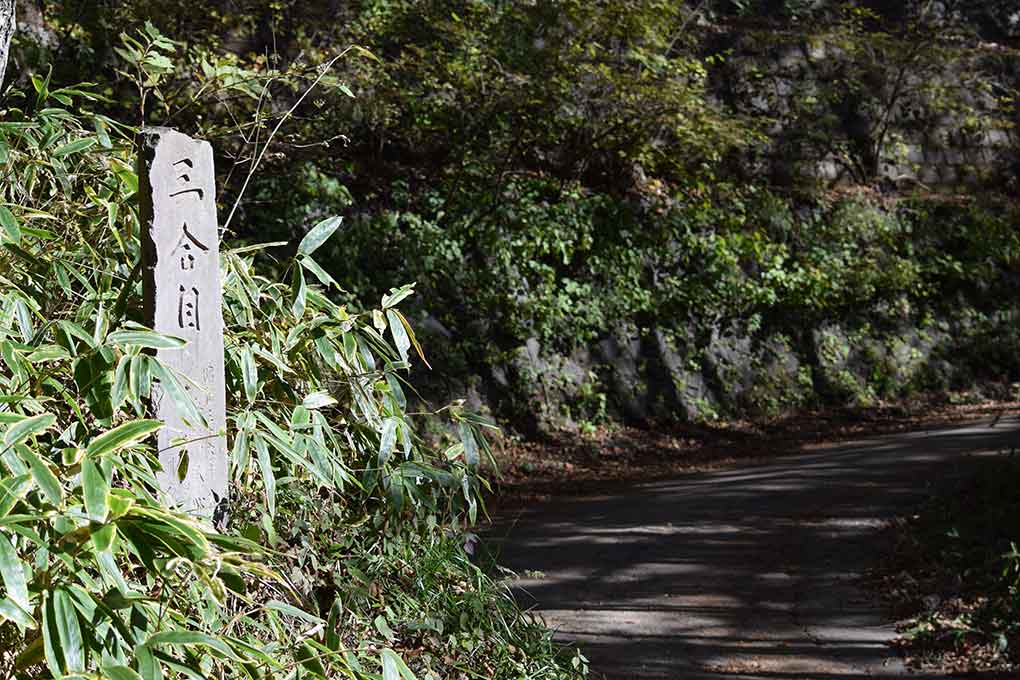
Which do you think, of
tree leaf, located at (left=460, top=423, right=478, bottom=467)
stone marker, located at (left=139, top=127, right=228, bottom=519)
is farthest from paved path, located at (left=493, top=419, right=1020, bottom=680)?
stone marker, located at (left=139, top=127, right=228, bottom=519)

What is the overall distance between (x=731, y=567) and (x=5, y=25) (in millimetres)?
5229

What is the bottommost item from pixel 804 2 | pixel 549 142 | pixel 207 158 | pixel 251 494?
pixel 251 494

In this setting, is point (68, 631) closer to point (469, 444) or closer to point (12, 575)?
point (12, 575)

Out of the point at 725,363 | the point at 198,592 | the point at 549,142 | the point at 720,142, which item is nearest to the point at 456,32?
the point at 549,142

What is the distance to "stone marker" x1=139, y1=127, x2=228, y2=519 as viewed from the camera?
2.39 meters

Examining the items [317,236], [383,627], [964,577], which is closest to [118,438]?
[317,236]

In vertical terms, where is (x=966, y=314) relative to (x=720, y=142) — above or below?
below

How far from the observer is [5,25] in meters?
2.38

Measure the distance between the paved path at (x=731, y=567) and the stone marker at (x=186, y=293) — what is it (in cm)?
222

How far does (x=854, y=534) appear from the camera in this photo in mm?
6879

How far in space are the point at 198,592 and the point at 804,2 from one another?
18229 millimetres

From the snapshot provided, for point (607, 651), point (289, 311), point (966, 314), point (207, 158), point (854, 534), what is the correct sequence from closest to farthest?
point (207, 158), point (289, 311), point (607, 651), point (854, 534), point (966, 314)

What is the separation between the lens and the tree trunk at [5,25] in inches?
93.0

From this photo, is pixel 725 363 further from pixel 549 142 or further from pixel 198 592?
pixel 198 592
